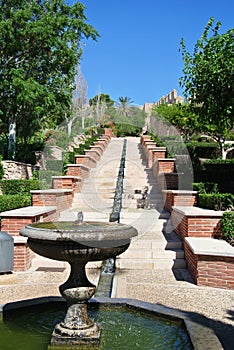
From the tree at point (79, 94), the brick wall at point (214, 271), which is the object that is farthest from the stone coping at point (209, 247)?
the tree at point (79, 94)

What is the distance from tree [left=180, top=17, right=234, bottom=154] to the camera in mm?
9094

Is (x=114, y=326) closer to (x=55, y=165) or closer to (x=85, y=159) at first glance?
(x=55, y=165)

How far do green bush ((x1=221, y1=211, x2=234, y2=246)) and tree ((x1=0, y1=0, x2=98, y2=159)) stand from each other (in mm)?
9467

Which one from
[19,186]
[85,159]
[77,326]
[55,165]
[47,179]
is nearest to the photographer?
[77,326]

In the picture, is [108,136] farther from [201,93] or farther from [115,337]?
[115,337]

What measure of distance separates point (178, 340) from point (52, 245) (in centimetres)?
142

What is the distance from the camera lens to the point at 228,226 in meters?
6.42

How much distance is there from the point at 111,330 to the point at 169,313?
609 millimetres

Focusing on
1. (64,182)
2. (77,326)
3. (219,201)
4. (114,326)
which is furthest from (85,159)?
(77,326)

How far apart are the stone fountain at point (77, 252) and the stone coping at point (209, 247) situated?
2.44 meters

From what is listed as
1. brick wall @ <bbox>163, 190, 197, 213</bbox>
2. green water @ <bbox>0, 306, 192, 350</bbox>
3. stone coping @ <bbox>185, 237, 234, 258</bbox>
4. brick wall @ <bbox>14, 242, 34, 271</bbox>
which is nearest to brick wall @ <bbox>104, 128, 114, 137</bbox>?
brick wall @ <bbox>163, 190, 197, 213</bbox>

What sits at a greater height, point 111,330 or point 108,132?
point 108,132

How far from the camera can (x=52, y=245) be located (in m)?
2.99

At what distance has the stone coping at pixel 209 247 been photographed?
17.1ft
